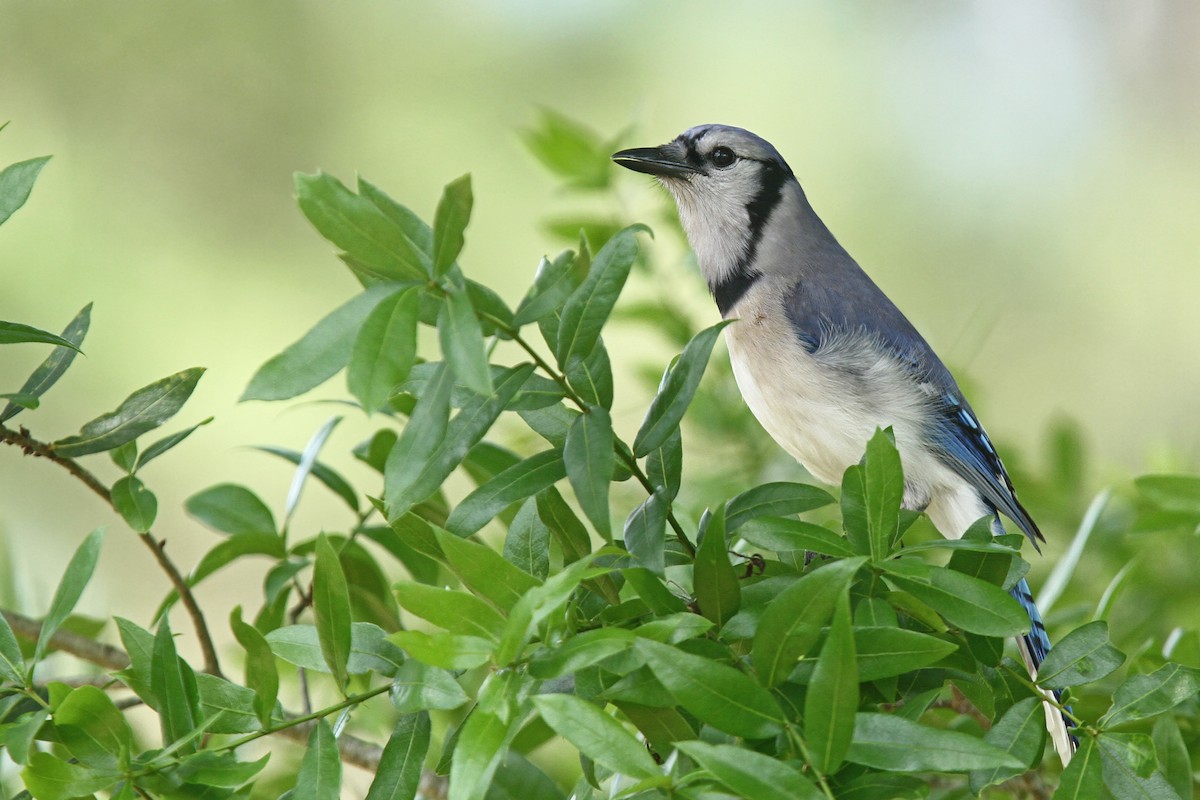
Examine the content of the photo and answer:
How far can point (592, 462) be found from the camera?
1.71 ft

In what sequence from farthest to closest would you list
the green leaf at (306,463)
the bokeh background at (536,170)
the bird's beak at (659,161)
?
the bokeh background at (536,170)
the bird's beak at (659,161)
the green leaf at (306,463)

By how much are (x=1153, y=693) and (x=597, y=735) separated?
0.29 metres

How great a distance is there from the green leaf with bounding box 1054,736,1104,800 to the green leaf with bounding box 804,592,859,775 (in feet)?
0.45

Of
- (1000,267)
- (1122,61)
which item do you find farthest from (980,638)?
(1122,61)

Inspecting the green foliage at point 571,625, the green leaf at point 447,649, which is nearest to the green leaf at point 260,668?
the green foliage at point 571,625

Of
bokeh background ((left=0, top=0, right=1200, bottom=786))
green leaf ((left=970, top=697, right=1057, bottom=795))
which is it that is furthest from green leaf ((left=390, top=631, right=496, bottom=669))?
bokeh background ((left=0, top=0, right=1200, bottom=786))

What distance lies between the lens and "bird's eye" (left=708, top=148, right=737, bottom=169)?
135 centimetres

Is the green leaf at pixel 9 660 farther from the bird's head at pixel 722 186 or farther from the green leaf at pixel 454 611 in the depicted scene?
the bird's head at pixel 722 186

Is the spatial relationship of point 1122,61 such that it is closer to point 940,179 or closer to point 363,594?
point 940,179

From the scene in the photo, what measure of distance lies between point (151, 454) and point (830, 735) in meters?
0.42

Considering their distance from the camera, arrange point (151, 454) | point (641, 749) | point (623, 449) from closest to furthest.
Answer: point (641, 749), point (623, 449), point (151, 454)

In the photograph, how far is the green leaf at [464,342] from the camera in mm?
458

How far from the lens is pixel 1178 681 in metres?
0.58

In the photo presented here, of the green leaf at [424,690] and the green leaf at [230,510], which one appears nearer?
the green leaf at [424,690]
